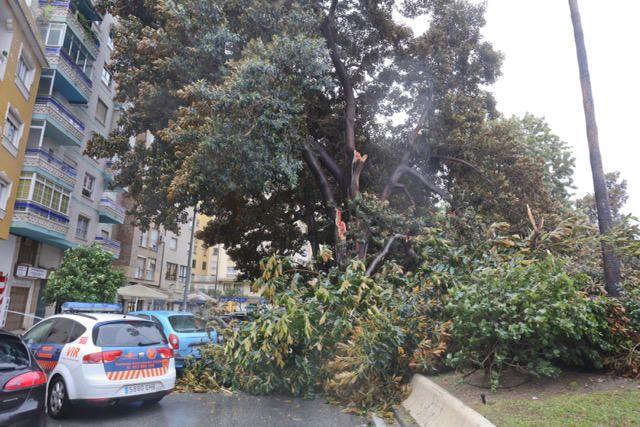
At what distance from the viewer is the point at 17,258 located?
22109 millimetres

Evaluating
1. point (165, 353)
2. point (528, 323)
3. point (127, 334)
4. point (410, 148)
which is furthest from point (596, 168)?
point (410, 148)

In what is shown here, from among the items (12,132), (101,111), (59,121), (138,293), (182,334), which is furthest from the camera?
(101,111)

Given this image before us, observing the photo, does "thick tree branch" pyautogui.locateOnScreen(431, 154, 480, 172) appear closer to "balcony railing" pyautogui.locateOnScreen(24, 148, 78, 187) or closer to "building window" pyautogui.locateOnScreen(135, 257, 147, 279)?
"balcony railing" pyautogui.locateOnScreen(24, 148, 78, 187)

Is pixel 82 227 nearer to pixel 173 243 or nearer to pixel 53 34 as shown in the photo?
pixel 53 34

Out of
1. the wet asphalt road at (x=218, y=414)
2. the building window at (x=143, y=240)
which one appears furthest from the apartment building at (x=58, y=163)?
the wet asphalt road at (x=218, y=414)

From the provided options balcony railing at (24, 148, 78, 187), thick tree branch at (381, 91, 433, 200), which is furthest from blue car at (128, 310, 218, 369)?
balcony railing at (24, 148, 78, 187)

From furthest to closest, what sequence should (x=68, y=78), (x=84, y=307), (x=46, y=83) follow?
1. (x=68, y=78)
2. (x=46, y=83)
3. (x=84, y=307)

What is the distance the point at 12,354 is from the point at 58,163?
21.6 m

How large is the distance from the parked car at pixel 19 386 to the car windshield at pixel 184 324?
6038mm

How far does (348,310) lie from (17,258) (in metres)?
19.9

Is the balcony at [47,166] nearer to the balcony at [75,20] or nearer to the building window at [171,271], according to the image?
the balcony at [75,20]

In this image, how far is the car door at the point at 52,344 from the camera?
711 centimetres

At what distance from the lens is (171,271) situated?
151 feet

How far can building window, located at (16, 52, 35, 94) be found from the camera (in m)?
20.4
